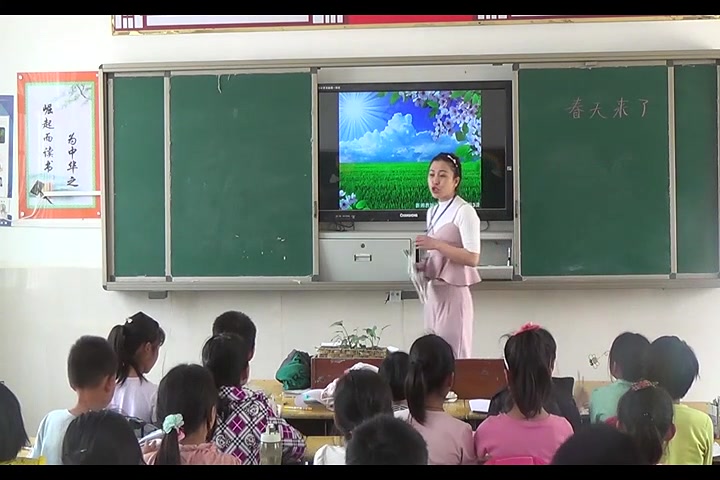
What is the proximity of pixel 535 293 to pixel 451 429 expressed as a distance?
205cm

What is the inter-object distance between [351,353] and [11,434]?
1.32 m

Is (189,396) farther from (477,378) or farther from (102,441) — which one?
(477,378)

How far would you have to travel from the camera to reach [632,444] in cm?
158

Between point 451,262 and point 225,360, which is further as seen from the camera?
point 451,262

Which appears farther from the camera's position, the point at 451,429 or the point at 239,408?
the point at 239,408

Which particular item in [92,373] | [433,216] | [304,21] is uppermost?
[304,21]

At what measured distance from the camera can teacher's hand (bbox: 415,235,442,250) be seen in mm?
3596

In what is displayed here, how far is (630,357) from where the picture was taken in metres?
2.59

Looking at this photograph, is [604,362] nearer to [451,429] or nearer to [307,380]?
[307,380]

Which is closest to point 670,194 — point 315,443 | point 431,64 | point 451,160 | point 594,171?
point 594,171

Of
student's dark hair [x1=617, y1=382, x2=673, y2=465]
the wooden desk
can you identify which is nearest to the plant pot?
the wooden desk

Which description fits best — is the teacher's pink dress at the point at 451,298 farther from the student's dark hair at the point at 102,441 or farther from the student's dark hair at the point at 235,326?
the student's dark hair at the point at 102,441
